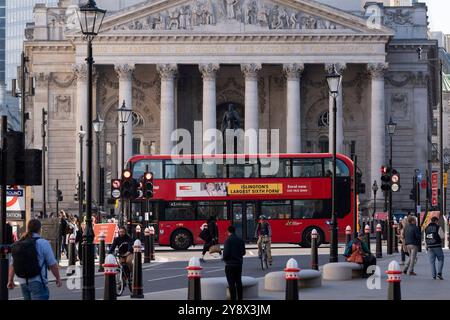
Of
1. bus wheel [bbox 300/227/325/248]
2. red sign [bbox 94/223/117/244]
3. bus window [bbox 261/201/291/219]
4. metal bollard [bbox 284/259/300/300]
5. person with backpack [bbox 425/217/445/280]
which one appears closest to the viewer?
metal bollard [bbox 284/259/300/300]

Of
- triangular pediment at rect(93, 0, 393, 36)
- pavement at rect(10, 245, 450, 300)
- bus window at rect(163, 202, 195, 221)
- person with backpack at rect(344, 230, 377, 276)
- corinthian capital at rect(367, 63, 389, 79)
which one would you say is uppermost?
triangular pediment at rect(93, 0, 393, 36)

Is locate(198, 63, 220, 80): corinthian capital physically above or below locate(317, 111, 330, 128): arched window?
above

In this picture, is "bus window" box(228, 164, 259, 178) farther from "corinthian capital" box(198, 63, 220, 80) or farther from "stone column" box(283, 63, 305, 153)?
"corinthian capital" box(198, 63, 220, 80)

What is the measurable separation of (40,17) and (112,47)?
27.7ft

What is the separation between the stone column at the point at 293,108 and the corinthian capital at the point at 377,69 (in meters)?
5.26

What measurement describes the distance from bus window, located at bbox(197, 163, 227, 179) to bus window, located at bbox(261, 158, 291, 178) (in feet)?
6.60

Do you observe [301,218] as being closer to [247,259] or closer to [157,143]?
[247,259]

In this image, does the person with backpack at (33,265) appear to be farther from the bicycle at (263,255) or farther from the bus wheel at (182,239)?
the bus wheel at (182,239)

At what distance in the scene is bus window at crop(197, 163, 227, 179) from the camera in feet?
232

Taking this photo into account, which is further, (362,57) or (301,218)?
(362,57)

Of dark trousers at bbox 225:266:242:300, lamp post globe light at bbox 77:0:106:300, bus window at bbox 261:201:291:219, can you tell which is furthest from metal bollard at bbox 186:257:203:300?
bus window at bbox 261:201:291:219

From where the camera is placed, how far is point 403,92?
11438 centimetres

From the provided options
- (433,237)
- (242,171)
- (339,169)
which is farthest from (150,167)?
(433,237)

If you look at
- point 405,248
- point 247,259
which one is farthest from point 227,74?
point 405,248
